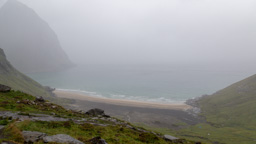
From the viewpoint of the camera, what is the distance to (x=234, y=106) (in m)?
125

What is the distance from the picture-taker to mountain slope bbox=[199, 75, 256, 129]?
105 meters

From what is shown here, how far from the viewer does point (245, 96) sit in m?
132

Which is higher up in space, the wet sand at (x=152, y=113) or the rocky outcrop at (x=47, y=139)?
the rocky outcrop at (x=47, y=139)

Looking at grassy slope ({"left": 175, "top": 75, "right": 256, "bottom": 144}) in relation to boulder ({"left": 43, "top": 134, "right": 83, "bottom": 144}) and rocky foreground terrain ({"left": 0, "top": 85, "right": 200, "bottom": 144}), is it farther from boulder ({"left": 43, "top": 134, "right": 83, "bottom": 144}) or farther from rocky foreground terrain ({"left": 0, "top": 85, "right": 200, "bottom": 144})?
boulder ({"left": 43, "top": 134, "right": 83, "bottom": 144})

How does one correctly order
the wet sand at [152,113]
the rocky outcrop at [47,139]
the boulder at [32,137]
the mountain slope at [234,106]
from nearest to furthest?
1. the boulder at [32,137]
2. the rocky outcrop at [47,139]
3. the wet sand at [152,113]
4. the mountain slope at [234,106]

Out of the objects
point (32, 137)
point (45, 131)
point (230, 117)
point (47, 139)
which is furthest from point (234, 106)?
point (32, 137)

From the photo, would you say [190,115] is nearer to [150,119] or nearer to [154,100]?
[150,119]

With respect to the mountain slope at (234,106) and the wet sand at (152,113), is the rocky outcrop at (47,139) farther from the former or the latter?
the mountain slope at (234,106)

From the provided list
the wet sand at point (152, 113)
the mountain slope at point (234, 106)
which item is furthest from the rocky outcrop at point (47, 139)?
the mountain slope at point (234, 106)

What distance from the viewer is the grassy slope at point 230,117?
80500mm

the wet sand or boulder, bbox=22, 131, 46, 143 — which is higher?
boulder, bbox=22, 131, 46, 143

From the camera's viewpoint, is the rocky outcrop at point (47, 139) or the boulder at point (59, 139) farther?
the boulder at point (59, 139)

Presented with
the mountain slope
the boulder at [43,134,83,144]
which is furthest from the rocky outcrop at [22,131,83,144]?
the mountain slope

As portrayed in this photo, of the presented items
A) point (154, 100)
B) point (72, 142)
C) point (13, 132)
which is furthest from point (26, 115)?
point (154, 100)
